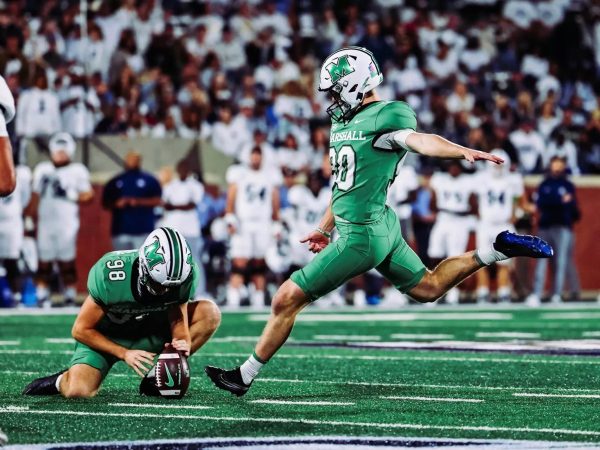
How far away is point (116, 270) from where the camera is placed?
7242 mm

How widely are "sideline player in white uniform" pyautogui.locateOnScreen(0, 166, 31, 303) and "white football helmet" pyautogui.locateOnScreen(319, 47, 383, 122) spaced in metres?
8.78

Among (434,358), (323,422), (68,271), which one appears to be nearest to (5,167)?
(323,422)

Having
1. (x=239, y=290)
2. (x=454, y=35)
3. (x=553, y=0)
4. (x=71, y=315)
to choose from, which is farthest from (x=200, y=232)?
(x=553, y=0)

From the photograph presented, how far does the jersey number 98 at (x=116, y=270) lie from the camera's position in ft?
23.5

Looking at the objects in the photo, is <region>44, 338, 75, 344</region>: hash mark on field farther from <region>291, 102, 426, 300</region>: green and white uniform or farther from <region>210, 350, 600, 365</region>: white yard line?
<region>291, 102, 426, 300</region>: green and white uniform

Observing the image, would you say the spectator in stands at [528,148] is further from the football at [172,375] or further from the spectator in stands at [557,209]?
the football at [172,375]

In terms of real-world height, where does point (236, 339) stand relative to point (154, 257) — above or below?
below

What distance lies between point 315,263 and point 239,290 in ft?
30.2

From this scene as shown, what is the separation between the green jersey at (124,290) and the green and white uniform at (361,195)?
0.56m

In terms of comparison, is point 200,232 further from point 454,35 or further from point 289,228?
point 454,35

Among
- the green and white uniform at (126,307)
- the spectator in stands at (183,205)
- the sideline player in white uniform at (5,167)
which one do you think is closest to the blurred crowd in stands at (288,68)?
the spectator in stands at (183,205)

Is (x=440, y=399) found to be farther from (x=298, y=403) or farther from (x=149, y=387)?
(x=149, y=387)

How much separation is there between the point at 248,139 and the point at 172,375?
37.0ft

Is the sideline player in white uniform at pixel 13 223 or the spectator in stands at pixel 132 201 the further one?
the sideline player in white uniform at pixel 13 223
